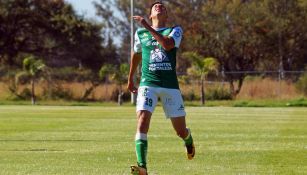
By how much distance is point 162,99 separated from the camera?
11820 mm

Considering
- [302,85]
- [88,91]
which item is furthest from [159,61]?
[88,91]

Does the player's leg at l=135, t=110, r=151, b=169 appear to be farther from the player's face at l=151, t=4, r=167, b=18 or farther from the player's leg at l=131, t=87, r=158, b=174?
the player's face at l=151, t=4, r=167, b=18

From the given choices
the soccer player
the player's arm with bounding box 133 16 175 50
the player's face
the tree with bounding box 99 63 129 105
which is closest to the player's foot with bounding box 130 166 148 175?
the soccer player

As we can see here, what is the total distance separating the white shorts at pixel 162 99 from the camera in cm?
1163

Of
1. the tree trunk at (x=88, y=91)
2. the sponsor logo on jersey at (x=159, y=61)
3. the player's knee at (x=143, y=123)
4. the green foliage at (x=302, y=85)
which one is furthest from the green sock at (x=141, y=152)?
the tree trunk at (x=88, y=91)

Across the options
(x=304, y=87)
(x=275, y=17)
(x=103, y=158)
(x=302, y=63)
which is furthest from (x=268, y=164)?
(x=302, y=63)

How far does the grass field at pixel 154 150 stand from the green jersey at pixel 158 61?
185cm

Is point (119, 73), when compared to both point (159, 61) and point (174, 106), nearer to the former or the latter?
point (174, 106)

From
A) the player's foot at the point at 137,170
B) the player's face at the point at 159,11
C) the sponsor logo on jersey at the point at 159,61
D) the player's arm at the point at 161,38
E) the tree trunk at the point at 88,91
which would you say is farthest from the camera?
the tree trunk at the point at 88,91

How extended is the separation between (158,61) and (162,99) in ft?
1.96

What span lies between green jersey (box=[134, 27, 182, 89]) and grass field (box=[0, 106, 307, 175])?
6.06 feet

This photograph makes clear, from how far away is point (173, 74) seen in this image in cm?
1173

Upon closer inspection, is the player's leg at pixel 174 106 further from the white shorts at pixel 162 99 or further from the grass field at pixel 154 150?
the grass field at pixel 154 150

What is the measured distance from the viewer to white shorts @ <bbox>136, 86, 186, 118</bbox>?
38.2 ft
